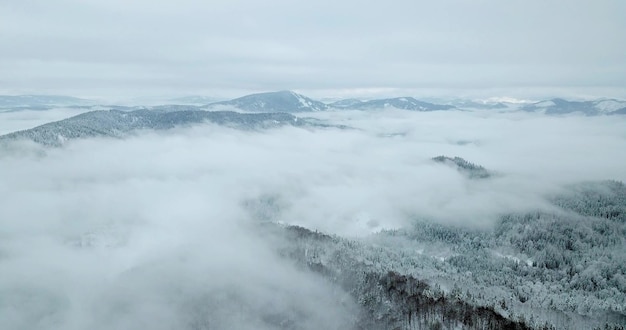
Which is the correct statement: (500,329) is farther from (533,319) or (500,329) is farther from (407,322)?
(407,322)

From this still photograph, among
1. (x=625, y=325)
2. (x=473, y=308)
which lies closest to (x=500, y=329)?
(x=473, y=308)

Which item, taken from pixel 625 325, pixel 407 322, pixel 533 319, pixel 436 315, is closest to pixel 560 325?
pixel 533 319

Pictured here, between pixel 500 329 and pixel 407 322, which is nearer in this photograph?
pixel 500 329

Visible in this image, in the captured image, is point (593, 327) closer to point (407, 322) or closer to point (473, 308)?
point (473, 308)

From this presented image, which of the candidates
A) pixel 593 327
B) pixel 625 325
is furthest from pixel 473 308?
pixel 625 325

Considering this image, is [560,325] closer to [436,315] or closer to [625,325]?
[625,325]

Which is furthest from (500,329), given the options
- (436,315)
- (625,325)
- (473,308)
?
(625,325)

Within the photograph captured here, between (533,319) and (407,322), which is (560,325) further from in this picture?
(407,322)
